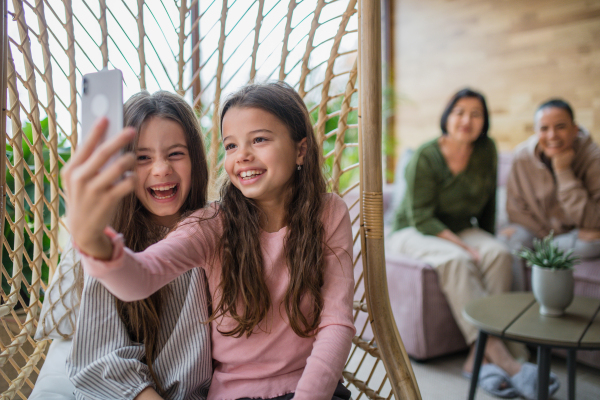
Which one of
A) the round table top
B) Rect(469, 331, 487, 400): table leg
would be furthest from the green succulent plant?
Rect(469, 331, 487, 400): table leg

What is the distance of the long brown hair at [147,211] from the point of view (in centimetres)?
76

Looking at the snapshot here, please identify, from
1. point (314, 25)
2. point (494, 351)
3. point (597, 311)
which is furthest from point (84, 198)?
point (494, 351)

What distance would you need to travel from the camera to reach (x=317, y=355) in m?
0.68

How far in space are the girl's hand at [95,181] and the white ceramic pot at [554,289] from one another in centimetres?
136

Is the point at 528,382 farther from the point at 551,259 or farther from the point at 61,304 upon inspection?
the point at 61,304

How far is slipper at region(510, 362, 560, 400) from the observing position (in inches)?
61.9

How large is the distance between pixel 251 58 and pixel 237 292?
543 mm

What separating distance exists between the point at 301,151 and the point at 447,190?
4.59 ft

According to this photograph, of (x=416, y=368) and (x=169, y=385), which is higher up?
(x=169, y=385)

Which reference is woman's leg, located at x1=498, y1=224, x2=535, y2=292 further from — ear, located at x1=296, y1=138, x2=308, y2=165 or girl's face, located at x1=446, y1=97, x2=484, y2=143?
ear, located at x1=296, y1=138, x2=308, y2=165

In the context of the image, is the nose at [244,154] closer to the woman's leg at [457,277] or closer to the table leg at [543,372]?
the table leg at [543,372]

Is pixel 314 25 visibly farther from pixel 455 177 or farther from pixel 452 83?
pixel 452 83

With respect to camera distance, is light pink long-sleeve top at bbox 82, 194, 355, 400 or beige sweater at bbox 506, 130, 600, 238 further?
beige sweater at bbox 506, 130, 600, 238

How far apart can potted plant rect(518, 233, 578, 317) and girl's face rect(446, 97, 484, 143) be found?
746 mm
